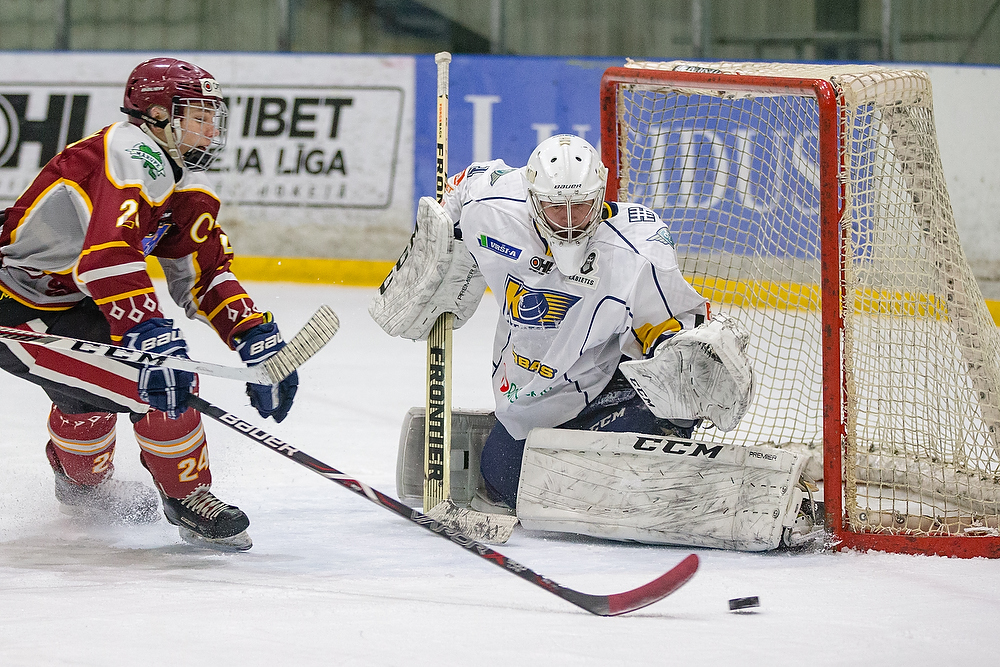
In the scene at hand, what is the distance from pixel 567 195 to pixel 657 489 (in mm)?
644

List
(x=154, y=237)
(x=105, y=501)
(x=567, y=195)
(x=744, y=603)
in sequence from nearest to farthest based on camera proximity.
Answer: (x=744, y=603) → (x=567, y=195) → (x=154, y=237) → (x=105, y=501)

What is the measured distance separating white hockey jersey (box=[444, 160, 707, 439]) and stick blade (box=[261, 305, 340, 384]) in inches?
16.8

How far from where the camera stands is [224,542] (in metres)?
2.48

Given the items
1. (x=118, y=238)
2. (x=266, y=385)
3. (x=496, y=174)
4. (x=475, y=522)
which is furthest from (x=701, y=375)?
(x=118, y=238)

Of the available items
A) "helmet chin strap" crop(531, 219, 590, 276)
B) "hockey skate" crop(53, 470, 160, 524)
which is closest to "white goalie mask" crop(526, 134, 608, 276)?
"helmet chin strap" crop(531, 219, 590, 276)

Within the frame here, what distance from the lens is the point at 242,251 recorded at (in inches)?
241

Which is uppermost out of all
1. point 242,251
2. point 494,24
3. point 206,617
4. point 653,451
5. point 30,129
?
point 494,24

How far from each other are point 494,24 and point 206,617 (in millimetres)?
4697

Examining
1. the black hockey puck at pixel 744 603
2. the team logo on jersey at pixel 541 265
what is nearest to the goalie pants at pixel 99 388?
the team logo on jersey at pixel 541 265

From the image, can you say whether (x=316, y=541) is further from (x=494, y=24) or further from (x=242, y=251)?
(x=494, y=24)

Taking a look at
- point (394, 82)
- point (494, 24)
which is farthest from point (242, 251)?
point (494, 24)

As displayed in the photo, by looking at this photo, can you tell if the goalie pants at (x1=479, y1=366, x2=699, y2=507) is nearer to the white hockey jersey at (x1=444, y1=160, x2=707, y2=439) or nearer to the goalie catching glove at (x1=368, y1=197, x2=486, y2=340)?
the white hockey jersey at (x1=444, y1=160, x2=707, y2=439)

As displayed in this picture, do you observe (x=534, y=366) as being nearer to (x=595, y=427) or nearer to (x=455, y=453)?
(x=595, y=427)

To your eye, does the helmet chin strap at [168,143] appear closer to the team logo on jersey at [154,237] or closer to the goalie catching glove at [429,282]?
the team logo on jersey at [154,237]
